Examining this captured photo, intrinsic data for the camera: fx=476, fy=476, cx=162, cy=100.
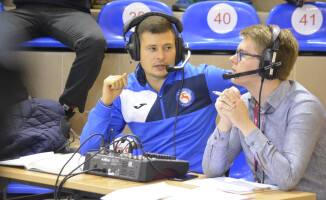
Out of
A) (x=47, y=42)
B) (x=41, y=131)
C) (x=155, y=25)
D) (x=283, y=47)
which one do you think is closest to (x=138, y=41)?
(x=155, y=25)

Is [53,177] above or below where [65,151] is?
above

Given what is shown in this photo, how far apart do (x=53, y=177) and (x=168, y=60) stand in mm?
869

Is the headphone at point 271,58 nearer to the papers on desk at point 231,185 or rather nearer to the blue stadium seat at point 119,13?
the papers on desk at point 231,185

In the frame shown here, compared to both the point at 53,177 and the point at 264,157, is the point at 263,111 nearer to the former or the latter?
the point at 264,157

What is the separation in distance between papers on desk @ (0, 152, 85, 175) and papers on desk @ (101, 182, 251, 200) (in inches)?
15.2

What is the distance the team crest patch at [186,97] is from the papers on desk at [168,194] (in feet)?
2.68

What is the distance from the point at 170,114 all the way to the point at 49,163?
657 mm

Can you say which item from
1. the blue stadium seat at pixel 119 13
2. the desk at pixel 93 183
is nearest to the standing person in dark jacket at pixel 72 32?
the blue stadium seat at pixel 119 13

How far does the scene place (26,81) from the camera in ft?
2.22

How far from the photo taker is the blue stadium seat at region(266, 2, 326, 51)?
12.2ft

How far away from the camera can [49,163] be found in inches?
71.9

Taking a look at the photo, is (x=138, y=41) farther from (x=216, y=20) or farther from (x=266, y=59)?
(x=216, y=20)

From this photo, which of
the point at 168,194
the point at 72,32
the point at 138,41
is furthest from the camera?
the point at 72,32

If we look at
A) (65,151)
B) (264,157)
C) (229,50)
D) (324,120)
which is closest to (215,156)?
(264,157)
